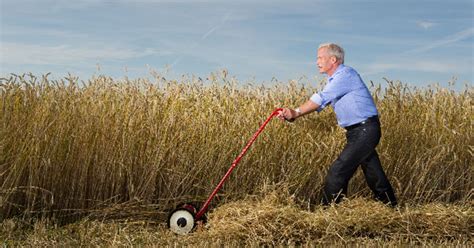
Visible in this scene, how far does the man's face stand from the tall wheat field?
2.54 feet

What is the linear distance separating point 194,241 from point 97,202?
1.36 meters

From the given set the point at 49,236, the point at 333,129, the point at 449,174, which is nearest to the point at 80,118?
the point at 49,236

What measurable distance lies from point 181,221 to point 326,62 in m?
2.14

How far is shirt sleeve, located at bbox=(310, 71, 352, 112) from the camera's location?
19.9 ft

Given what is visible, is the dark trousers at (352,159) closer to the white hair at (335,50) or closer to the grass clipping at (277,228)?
the grass clipping at (277,228)

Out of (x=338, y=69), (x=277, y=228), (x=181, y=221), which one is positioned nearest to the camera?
(x=277, y=228)

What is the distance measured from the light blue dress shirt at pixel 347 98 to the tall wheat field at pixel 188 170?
58 centimetres

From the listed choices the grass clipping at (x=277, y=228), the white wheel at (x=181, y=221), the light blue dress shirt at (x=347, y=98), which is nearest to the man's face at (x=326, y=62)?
the light blue dress shirt at (x=347, y=98)

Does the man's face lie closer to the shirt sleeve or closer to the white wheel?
the shirt sleeve

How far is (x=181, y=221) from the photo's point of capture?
6.11 meters

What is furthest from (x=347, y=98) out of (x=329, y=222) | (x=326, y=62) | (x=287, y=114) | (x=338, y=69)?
(x=329, y=222)

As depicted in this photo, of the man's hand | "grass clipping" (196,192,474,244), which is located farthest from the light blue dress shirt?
"grass clipping" (196,192,474,244)

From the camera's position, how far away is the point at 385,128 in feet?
23.8

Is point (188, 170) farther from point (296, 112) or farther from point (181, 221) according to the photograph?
point (296, 112)
